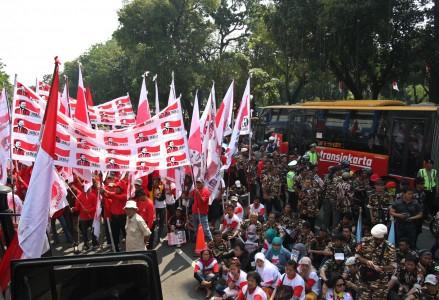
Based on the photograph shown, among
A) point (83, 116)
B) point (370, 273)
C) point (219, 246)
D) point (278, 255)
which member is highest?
point (83, 116)

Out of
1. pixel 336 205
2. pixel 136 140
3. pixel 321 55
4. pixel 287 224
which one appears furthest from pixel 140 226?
pixel 321 55

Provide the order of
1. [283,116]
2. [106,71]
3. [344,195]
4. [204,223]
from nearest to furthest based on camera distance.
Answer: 1. [344,195]
2. [204,223]
3. [283,116]
4. [106,71]

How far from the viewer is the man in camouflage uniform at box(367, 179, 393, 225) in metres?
8.41

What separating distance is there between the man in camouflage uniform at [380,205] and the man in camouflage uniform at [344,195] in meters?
0.69

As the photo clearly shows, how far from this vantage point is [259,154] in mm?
16844

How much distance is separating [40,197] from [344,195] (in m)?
6.27

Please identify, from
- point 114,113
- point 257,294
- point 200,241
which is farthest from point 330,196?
point 114,113

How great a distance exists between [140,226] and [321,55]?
55.6 ft

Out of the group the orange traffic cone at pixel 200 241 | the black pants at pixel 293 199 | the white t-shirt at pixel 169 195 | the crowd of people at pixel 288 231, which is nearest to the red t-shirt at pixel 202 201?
the crowd of people at pixel 288 231

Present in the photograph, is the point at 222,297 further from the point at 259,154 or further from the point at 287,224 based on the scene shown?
the point at 259,154

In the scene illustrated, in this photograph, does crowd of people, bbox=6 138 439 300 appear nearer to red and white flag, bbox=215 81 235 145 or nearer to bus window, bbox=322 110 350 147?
red and white flag, bbox=215 81 235 145

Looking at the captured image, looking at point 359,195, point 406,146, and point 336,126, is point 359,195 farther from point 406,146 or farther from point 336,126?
point 336,126

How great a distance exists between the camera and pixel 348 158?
14.5 metres

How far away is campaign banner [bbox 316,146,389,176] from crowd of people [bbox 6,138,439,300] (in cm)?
256
